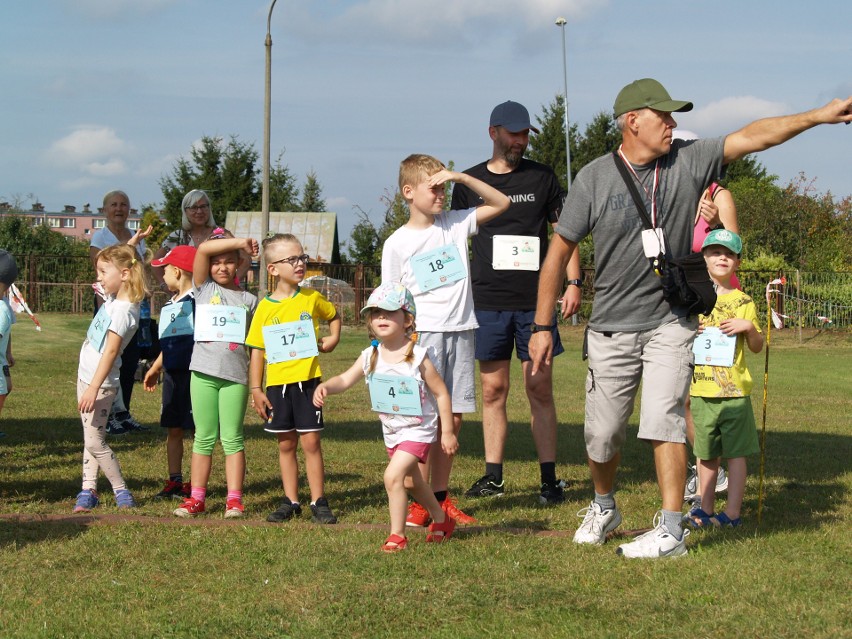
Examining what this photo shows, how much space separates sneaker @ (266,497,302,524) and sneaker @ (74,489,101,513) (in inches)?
44.9

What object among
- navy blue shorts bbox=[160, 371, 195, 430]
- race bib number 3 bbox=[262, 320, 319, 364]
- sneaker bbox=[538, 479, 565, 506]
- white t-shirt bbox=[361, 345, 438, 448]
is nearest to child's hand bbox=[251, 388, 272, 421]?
race bib number 3 bbox=[262, 320, 319, 364]

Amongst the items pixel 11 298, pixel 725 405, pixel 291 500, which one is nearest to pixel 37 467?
pixel 11 298

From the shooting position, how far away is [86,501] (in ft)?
21.7

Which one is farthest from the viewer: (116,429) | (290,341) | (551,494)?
(116,429)

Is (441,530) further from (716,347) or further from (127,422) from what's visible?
(127,422)

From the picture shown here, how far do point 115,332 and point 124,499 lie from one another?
1.05 meters

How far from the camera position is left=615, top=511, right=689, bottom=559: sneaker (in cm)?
519

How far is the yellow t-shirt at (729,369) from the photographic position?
248 inches

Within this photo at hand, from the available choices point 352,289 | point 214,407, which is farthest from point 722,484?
point 352,289

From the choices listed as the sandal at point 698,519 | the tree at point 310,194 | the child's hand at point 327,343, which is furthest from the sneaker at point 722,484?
the tree at point 310,194

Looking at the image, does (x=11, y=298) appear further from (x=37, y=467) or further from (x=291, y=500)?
(x=291, y=500)

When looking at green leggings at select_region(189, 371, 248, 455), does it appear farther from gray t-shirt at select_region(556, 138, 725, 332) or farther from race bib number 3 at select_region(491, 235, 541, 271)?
gray t-shirt at select_region(556, 138, 725, 332)

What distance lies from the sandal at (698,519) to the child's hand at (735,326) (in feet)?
3.56

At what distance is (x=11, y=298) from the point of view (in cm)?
796
